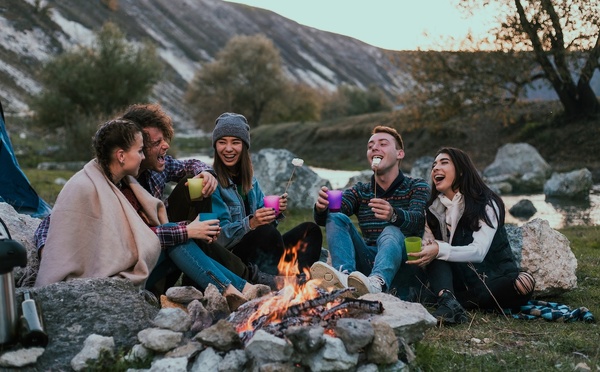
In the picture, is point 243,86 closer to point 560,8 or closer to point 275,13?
point 560,8

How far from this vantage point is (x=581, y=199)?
750 inches

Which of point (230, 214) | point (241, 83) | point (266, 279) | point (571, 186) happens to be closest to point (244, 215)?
point (230, 214)

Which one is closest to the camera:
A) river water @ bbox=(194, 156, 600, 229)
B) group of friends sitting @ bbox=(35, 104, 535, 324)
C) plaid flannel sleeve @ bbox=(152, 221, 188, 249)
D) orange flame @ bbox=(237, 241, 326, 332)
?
orange flame @ bbox=(237, 241, 326, 332)

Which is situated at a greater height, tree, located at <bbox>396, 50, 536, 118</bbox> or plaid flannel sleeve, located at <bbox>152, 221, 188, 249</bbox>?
tree, located at <bbox>396, 50, 536, 118</bbox>

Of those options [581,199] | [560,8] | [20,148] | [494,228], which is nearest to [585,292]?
[494,228]

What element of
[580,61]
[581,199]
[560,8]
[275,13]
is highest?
[275,13]

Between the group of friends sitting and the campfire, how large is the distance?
43 centimetres

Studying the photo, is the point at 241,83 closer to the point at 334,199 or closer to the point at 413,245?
the point at 334,199

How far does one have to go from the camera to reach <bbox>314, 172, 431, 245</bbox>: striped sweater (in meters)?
6.44

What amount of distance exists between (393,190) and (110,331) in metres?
3.18

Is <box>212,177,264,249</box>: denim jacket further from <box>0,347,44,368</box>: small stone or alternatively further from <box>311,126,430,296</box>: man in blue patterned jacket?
<box>0,347,44,368</box>: small stone

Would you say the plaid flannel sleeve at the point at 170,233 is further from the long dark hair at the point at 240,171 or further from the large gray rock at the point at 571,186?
the large gray rock at the point at 571,186

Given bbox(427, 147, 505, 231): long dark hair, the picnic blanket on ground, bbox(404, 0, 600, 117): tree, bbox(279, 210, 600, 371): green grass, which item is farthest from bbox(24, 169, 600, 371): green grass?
bbox(404, 0, 600, 117): tree

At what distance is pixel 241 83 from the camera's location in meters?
61.1
